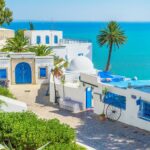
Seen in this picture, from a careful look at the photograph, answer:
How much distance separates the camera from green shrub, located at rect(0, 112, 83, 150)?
15.8 m

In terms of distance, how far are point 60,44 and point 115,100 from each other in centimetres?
3039

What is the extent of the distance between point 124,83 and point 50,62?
1088cm

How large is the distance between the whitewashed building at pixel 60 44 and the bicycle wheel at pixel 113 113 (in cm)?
2761

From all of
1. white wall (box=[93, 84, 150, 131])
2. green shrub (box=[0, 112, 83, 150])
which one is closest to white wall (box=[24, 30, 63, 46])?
white wall (box=[93, 84, 150, 131])

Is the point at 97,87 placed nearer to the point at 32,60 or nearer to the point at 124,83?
the point at 124,83

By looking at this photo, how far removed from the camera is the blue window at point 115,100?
27150mm

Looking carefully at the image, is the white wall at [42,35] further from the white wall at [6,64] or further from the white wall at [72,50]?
the white wall at [6,64]

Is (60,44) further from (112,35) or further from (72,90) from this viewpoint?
(72,90)

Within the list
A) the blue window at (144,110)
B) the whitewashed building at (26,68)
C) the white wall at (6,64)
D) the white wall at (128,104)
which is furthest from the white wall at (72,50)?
the blue window at (144,110)

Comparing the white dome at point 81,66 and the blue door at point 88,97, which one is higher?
the white dome at point 81,66

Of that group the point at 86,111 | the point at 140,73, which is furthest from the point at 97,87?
the point at 140,73

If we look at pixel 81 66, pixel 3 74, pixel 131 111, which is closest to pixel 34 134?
pixel 131 111

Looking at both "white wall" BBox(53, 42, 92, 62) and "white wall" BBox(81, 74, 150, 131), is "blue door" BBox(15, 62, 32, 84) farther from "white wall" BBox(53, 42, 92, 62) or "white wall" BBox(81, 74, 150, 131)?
"white wall" BBox(53, 42, 92, 62)

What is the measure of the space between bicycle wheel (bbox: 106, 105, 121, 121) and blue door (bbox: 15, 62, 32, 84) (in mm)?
12481
